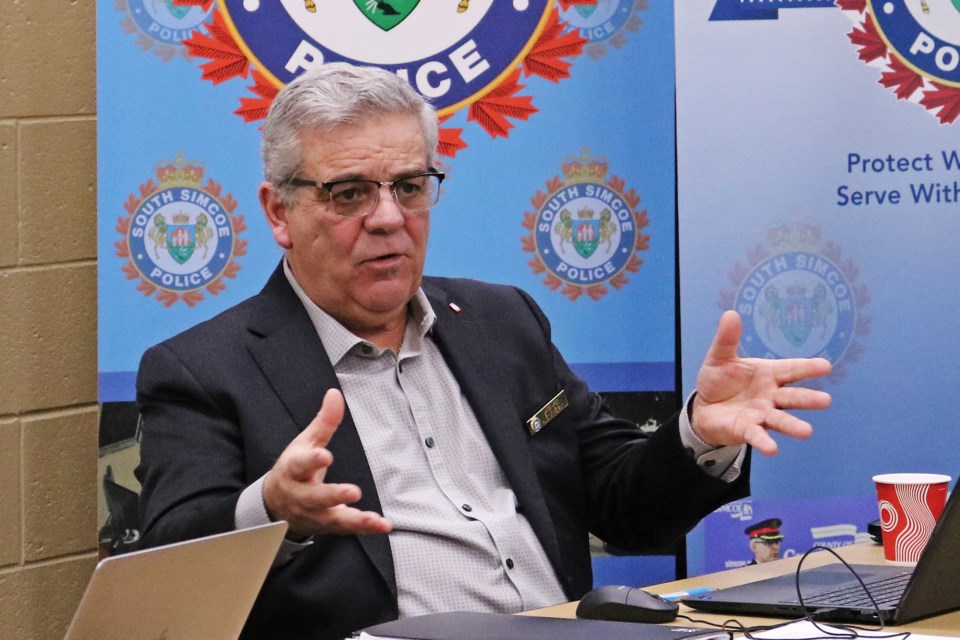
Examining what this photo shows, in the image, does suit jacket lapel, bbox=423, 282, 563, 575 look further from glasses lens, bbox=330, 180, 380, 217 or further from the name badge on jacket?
glasses lens, bbox=330, 180, 380, 217

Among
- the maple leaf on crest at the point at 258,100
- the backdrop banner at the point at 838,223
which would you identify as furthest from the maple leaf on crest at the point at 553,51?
the maple leaf on crest at the point at 258,100

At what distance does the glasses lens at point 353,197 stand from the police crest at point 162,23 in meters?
0.71

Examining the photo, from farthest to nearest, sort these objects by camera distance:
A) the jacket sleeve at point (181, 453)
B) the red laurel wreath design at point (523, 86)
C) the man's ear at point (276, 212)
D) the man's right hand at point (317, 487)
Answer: the red laurel wreath design at point (523, 86), the man's ear at point (276, 212), the jacket sleeve at point (181, 453), the man's right hand at point (317, 487)

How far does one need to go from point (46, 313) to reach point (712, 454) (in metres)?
1.68

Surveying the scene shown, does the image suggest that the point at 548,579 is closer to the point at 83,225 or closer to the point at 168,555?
the point at 168,555

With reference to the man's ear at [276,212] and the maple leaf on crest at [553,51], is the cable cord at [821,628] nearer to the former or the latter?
the man's ear at [276,212]

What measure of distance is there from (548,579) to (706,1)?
4.65ft

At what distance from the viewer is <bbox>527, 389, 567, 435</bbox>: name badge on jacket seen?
2352 mm

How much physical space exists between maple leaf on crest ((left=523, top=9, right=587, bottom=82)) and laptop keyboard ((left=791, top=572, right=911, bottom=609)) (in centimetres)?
144

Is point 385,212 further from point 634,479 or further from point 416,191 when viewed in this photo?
point 634,479

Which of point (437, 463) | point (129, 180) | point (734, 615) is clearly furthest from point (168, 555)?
point (129, 180)

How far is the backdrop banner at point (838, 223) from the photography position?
2.98m

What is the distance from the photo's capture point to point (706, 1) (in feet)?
9.64

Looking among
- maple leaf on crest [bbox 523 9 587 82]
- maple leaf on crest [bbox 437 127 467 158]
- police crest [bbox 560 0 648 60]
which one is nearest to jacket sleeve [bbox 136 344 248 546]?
maple leaf on crest [bbox 437 127 467 158]
